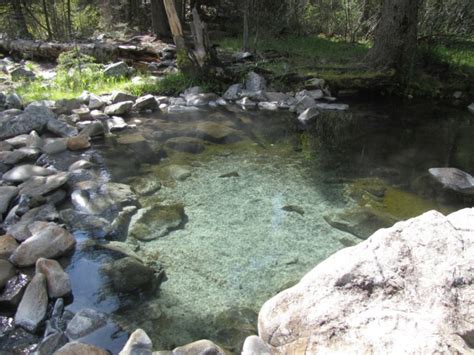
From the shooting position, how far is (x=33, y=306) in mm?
2812

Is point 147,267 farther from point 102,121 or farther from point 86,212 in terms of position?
point 102,121

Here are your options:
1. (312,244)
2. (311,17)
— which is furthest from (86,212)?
(311,17)

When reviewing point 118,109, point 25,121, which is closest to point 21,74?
point 118,109

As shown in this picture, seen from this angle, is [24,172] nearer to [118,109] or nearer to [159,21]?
[118,109]

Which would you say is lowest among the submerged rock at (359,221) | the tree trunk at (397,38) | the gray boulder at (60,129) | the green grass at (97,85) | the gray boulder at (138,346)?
the submerged rock at (359,221)

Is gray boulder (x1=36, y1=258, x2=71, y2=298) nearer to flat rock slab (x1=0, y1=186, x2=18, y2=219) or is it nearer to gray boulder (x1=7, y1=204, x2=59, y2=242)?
gray boulder (x1=7, y1=204, x2=59, y2=242)

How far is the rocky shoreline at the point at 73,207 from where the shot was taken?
271 centimetres

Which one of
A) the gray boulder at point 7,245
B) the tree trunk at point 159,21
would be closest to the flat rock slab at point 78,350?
the gray boulder at point 7,245

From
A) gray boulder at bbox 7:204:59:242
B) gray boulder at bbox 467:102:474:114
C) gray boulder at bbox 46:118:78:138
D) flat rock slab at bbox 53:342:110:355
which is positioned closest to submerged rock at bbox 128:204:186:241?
gray boulder at bbox 7:204:59:242

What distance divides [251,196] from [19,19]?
11769 millimetres

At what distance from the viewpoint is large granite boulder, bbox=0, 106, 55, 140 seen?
598 cm

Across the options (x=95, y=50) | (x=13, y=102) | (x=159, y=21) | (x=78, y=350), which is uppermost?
(x=159, y=21)

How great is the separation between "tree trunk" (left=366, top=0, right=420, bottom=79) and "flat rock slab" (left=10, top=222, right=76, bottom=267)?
7371mm

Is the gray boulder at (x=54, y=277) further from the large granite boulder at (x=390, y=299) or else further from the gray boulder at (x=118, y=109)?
the gray boulder at (x=118, y=109)
